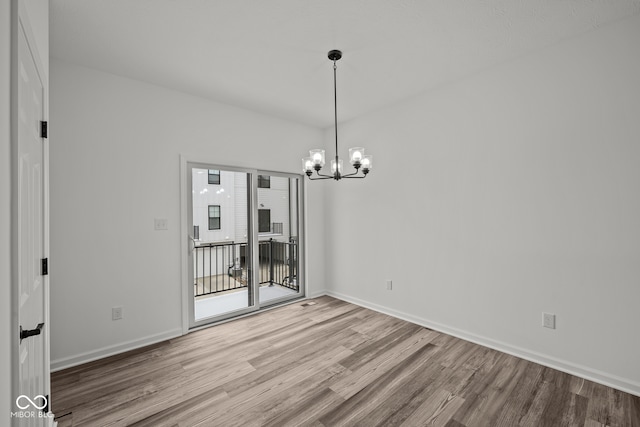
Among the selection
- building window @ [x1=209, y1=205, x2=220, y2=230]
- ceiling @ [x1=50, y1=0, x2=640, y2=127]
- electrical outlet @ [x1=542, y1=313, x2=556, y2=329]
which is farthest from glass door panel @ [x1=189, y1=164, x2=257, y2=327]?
electrical outlet @ [x1=542, y1=313, x2=556, y2=329]

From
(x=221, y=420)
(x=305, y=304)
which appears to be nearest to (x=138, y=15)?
(x=221, y=420)

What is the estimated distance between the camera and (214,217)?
416cm

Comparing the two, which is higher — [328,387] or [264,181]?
[264,181]

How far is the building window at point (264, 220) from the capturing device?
4.25 m

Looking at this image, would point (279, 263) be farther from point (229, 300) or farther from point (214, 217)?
point (214, 217)

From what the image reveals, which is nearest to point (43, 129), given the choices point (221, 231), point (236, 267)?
point (221, 231)

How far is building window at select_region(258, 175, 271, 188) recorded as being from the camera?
425cm

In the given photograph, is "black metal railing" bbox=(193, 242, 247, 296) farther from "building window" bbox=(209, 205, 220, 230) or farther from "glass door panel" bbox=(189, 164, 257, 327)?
"building window" bbox=(209, 205, 220, 230)

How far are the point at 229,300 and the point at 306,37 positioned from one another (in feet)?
11.8

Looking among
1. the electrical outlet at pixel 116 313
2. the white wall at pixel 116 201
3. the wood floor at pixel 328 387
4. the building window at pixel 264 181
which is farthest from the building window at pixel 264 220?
the electrical outlet at pixel 116 313

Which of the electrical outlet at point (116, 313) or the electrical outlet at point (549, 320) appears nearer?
the electrical outlet at point (549, 320)

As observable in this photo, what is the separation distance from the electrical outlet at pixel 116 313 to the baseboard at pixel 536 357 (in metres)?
3.13

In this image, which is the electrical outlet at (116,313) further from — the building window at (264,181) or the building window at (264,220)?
the building window at (264,181)

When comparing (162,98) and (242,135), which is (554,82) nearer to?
(242,135)
